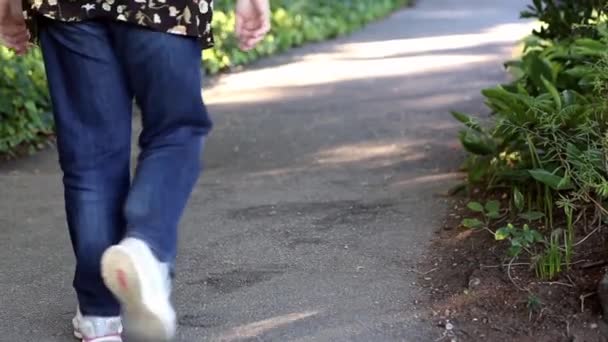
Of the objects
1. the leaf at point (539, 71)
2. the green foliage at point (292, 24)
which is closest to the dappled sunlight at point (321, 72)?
the green foliage at point (292, 24)

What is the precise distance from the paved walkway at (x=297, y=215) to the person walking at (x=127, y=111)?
59 cm

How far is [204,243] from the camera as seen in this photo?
4.38 metres

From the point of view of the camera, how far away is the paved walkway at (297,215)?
11.4 ft

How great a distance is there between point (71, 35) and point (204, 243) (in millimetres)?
1760

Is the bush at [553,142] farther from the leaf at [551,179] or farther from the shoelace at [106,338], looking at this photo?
the shoelace at [106,338]

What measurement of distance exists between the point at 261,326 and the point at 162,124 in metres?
0.87

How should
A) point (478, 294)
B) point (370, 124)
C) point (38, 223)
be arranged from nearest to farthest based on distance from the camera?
1. point (478, 294)
2. point (38, 223)
3. point (370, 124)

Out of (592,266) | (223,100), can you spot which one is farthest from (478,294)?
(223,100)

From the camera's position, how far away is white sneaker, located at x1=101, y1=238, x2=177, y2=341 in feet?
8.30

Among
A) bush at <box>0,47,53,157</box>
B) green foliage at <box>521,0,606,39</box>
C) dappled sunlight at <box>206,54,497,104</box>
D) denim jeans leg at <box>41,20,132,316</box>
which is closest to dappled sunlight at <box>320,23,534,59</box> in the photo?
dappled sunlight at <box>206,54,497,104</box>

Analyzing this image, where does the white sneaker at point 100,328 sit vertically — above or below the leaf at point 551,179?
below

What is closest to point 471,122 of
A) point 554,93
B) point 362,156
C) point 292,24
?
point 554,93

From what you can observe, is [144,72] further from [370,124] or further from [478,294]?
[370,124]

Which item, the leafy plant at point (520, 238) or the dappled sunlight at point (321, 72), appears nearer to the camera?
the leafy plant at point (520, 238)
